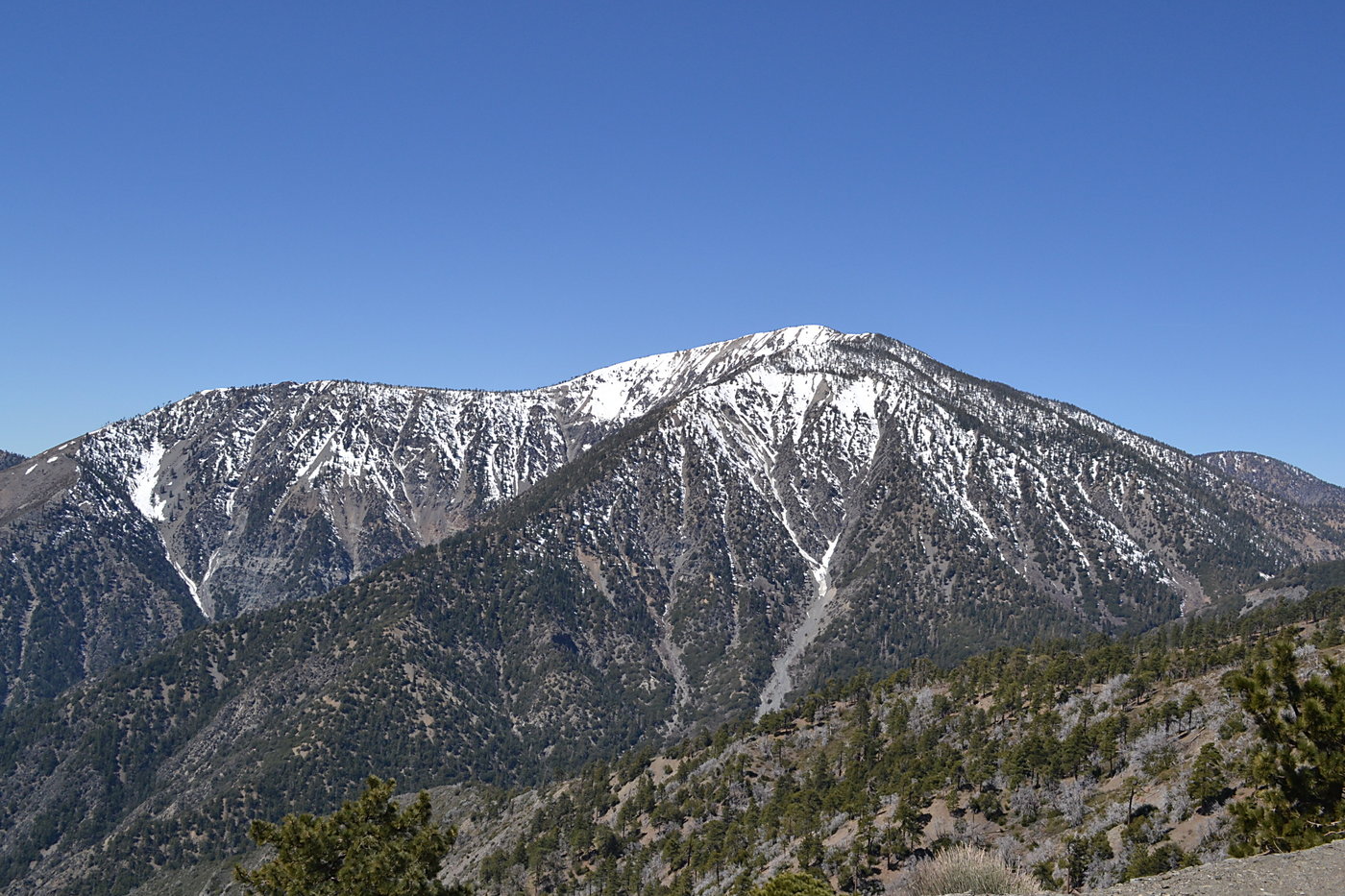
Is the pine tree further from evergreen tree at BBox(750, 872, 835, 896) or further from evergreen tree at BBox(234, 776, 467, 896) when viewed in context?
evergreen tree at BBox(234, 776, 467, 896)

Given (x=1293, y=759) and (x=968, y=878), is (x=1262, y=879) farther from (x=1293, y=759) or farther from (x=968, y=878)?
(x=968, y=878)

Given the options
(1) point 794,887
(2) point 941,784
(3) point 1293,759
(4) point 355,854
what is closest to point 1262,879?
(3) point 1293,759

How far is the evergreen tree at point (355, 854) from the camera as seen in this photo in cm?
4741

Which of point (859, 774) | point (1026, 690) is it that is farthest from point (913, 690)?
point (859, 774)

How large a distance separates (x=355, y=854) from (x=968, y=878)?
3173 centimetres

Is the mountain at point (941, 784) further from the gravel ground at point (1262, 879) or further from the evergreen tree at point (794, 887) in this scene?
the evergreen tree at point (794, 887)

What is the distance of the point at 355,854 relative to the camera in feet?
159

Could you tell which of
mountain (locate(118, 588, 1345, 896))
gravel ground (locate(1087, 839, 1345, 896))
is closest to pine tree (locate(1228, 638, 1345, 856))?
gravel ground (locate(1087, 839, 1345, 896))

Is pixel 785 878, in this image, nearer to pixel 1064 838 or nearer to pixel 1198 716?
pixel 1064 838

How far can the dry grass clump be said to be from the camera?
49.1 metres

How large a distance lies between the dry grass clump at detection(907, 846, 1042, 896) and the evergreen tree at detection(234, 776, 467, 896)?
1045 inches

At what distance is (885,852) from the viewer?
9519cm

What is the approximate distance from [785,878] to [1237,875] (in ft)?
69.9

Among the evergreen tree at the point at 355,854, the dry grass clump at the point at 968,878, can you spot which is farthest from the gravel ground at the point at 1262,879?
the evergreen tree at the point at 355,854
